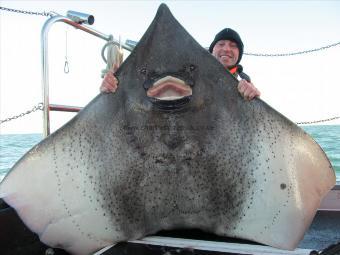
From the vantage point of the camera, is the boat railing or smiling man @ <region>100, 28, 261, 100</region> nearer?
the boat railing

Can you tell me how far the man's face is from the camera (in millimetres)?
3223

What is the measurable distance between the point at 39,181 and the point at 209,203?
3.11 ft

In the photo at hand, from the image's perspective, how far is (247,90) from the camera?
5.73 ft

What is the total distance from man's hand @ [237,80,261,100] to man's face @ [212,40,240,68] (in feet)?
4.87

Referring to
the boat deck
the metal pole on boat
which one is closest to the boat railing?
the metal pole on boat

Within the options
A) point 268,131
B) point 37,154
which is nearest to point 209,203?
point 268,131

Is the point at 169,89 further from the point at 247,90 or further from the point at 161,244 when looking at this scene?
the point at 161,244

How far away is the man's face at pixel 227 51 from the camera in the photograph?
3.22 m

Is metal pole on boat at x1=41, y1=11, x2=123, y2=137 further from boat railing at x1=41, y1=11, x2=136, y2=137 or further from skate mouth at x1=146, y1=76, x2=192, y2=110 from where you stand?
skate mouth at x1=146, y1=76, x2=192, y2=110

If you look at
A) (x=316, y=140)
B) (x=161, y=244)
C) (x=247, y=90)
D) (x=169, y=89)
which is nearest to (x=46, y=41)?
(x=169, y=89)

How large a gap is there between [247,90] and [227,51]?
1590 millimetres

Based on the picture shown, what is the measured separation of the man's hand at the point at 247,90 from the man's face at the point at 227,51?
149 centimetres

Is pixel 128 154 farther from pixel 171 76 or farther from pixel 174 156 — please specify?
pixel 171 76

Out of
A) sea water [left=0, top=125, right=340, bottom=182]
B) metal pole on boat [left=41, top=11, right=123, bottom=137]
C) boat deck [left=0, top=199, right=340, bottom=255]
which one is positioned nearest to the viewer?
boat deck [left=0, top=199, right=340, bottom=255]
